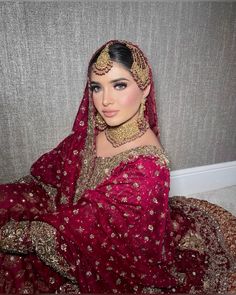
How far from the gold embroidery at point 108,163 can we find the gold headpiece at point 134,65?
319 millimetres

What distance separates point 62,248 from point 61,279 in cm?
30

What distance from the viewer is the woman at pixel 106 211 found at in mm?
1449

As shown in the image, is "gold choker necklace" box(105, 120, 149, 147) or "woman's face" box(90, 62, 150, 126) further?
"gold choker necklace" box(105, 120, 149, 147)

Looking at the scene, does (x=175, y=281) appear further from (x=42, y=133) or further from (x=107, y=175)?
(x=42, y=133)

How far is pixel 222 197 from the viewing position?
319cm

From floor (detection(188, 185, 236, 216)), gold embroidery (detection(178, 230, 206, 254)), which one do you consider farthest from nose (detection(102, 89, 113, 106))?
floor (detection(188, 185, 236, 216))

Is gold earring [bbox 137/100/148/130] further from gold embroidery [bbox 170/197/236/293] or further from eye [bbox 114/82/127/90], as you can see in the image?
gold embroidery [bbox 170/197/236/293]

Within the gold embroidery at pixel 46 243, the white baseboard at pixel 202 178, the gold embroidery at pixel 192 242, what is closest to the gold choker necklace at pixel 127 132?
the gold embroidery at pixel 46 243

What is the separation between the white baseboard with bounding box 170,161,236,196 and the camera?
10.0 ft

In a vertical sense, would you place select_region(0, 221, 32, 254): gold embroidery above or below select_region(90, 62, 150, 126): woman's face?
below

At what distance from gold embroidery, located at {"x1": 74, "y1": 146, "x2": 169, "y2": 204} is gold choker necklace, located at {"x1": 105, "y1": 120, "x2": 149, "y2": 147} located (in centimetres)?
8

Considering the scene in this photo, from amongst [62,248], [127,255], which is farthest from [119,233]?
[62,248]

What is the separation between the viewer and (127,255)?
153cm

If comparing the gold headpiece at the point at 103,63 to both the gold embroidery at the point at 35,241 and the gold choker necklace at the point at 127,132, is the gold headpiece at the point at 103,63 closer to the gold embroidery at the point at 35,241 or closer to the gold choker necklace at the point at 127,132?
the gold choker necklace at the point at 127,132
